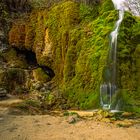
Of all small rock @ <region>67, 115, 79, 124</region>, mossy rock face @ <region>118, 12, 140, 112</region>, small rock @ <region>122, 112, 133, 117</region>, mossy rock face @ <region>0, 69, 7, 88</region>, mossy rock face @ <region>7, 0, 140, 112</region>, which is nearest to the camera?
small rock @ <region>67, 115, 79, 124</region>

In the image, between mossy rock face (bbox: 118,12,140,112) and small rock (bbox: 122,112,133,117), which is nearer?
small rock (bbox: 122,112,133,117)

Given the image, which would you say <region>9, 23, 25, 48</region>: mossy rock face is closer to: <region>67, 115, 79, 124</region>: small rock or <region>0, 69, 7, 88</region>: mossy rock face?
<region>0, 69, 7, 88</region>: mossy rock face

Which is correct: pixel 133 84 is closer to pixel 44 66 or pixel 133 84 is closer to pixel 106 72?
pixel 106 72

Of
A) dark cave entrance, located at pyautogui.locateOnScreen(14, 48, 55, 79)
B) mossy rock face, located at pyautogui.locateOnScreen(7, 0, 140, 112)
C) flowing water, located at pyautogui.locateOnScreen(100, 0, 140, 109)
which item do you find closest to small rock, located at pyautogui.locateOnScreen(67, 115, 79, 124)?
flowing water, located at pyautogui.locateOnScreen(100, 0, 140, 109)

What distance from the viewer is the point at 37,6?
15.7 metres

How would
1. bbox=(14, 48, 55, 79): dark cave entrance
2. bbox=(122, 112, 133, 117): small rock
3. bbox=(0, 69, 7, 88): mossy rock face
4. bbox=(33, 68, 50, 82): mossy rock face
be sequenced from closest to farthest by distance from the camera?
bbox=(122, 112, 133, 117): small rock < bbox=(0, 69, 7, 88): mossy rock face < bbox=(33, 68, 50, 82): mossy rock face < bbox=(14, 48, 55, 79): dark cave entrance

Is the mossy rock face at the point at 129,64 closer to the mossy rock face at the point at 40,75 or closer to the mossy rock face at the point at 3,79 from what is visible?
the mossy rock face at the point at 40,75

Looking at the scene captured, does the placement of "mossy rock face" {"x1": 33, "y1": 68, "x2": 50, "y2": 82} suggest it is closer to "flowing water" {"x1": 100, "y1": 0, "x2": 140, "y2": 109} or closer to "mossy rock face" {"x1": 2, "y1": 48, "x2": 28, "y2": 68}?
"mossy rock face" {"x1": 2, "y1": 48, "x2": 28, "y2": 68}

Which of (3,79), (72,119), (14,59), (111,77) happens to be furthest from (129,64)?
(14,59)

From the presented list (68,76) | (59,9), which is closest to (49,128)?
(68,76)

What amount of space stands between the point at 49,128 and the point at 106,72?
3.39 metres

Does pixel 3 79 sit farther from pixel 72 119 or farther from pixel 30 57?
pixel 72 119

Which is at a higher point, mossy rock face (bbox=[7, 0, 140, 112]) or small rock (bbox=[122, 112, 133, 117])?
mossy rock face (bbox=[7, 0, 140, 112])

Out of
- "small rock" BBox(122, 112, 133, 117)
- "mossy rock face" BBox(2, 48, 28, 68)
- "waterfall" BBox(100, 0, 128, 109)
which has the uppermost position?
"mossy rock face" BBox(2, 48, 28, 68)
